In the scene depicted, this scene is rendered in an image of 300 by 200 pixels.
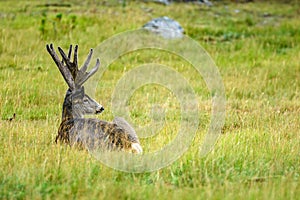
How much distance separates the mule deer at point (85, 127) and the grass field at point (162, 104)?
221mm

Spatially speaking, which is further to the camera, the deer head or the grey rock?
the grey rock

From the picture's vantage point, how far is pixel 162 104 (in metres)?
9.83

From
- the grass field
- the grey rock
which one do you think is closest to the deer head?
the grass field

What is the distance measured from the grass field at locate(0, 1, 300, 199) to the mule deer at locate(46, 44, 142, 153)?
221 millimetres

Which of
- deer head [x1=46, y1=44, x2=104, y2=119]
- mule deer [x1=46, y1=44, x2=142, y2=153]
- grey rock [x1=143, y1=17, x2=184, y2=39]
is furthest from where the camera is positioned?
grey rock [x1=143, y1=17, x2=184, y2=39]

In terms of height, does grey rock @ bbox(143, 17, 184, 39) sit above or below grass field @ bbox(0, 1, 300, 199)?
above

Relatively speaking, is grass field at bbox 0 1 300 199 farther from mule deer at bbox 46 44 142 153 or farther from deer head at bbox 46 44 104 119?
deer head at bbox 46 44 104 119

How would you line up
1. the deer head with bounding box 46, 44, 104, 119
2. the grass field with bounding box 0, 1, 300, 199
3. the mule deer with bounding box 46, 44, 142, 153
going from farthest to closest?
the deer head with bounding box 46, 44, 104, 119 → the mule deer with bounding box 46, 44, 142, 153 → the grass field with bounding box 0, 1, 300, 199

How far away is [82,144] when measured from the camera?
627cm

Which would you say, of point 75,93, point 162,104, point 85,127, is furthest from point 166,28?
point 85,127

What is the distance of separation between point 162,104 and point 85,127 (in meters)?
3.57

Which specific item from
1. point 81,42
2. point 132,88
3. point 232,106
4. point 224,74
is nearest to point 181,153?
point 232,106

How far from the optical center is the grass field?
5051 millimetres

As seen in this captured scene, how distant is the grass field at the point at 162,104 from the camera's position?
5051mm
